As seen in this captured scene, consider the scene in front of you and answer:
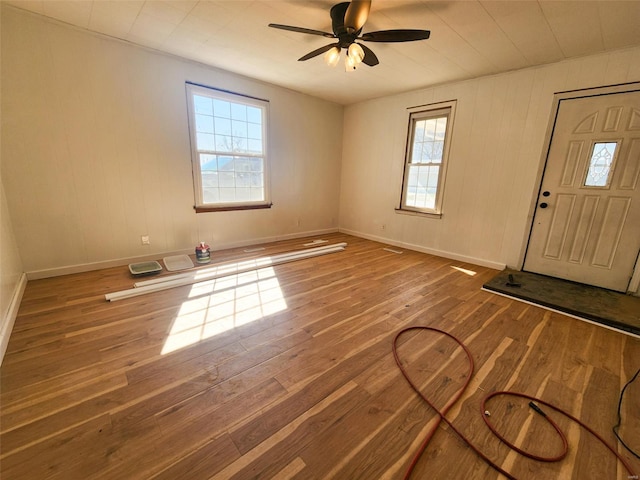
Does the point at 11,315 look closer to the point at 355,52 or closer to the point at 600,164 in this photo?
the point at 355,52

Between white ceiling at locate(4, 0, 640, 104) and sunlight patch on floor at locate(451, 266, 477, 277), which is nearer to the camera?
white ceiling at locate(4, 0, 640, 104)

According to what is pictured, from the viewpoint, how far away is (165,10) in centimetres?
243

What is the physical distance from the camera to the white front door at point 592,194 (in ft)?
9.54

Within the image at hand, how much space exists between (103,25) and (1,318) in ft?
9.62

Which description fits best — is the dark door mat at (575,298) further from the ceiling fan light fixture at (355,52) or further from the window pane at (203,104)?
the window pane at (203,104)

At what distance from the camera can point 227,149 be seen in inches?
162

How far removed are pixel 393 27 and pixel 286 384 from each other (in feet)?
10.7

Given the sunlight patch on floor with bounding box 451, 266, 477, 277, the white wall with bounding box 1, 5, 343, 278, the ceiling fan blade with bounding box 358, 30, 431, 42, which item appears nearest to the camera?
the ceiling fan blade with bounding box 358, 30, 431, 42

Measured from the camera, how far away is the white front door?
291 centimetres

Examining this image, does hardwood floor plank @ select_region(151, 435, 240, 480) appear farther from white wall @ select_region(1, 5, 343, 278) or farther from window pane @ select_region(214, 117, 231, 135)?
window pane @ select_region(214, 117, 231, 135)

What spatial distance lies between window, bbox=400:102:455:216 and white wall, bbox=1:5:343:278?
8.83 feet

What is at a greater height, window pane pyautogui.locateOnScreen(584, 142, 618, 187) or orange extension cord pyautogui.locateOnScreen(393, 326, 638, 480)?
window pane pyautogui.locateOnScreen(584, 142, 618, 187)

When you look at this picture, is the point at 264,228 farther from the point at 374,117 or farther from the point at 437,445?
the point at 437,445

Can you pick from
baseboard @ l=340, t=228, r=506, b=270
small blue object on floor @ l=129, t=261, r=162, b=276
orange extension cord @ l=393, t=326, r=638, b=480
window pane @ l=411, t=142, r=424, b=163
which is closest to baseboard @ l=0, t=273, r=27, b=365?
small blue object on floor @ l=129, t=261, r=162, b=276
